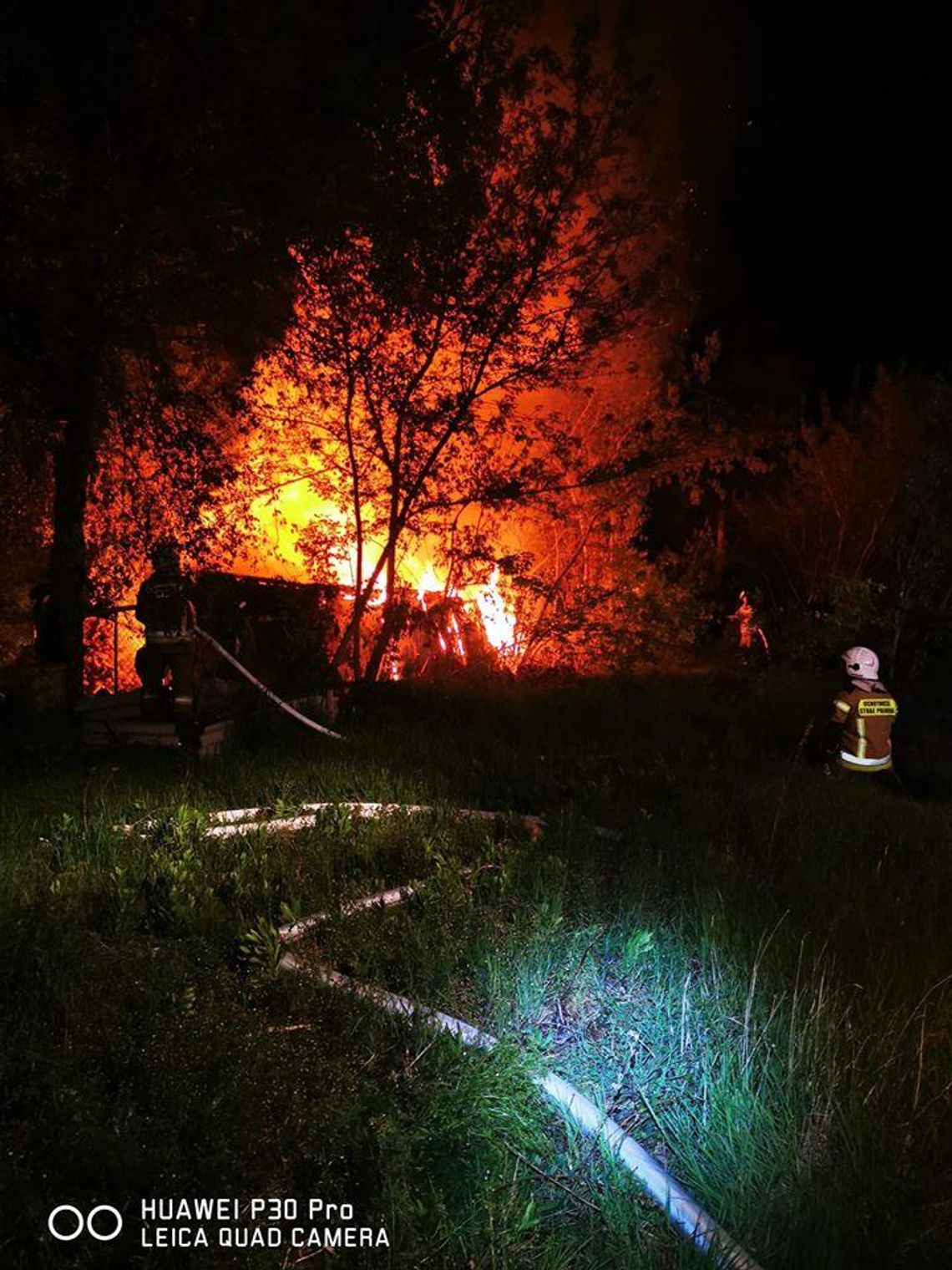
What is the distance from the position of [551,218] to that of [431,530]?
3174mm

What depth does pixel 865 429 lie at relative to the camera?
1828 cm

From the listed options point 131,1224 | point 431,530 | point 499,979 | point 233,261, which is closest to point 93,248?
point 233,261

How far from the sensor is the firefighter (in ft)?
23.7

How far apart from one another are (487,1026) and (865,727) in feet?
15.0

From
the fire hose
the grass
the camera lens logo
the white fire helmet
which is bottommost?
the camera lens logo

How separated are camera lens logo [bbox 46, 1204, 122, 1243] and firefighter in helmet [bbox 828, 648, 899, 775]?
5.66m

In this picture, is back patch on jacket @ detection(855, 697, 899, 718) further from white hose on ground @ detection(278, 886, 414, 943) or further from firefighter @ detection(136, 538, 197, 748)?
firefighter @ detection(136, 538, 197, 748)

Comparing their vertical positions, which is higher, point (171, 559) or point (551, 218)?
point (551, 218)

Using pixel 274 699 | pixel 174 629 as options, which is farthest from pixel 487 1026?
pixel 174 629

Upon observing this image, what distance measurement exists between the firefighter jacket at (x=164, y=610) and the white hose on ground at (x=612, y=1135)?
4.52 m

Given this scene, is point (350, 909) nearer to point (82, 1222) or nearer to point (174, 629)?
point (82, 1222)

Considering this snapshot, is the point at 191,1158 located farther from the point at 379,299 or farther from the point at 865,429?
the point at 865,429

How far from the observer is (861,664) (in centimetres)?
659

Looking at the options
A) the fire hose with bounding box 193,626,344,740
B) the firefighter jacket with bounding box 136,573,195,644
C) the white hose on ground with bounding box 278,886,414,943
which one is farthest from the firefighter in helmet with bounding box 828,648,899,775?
the firefighter jacket with bounding box 136,573,195,644
